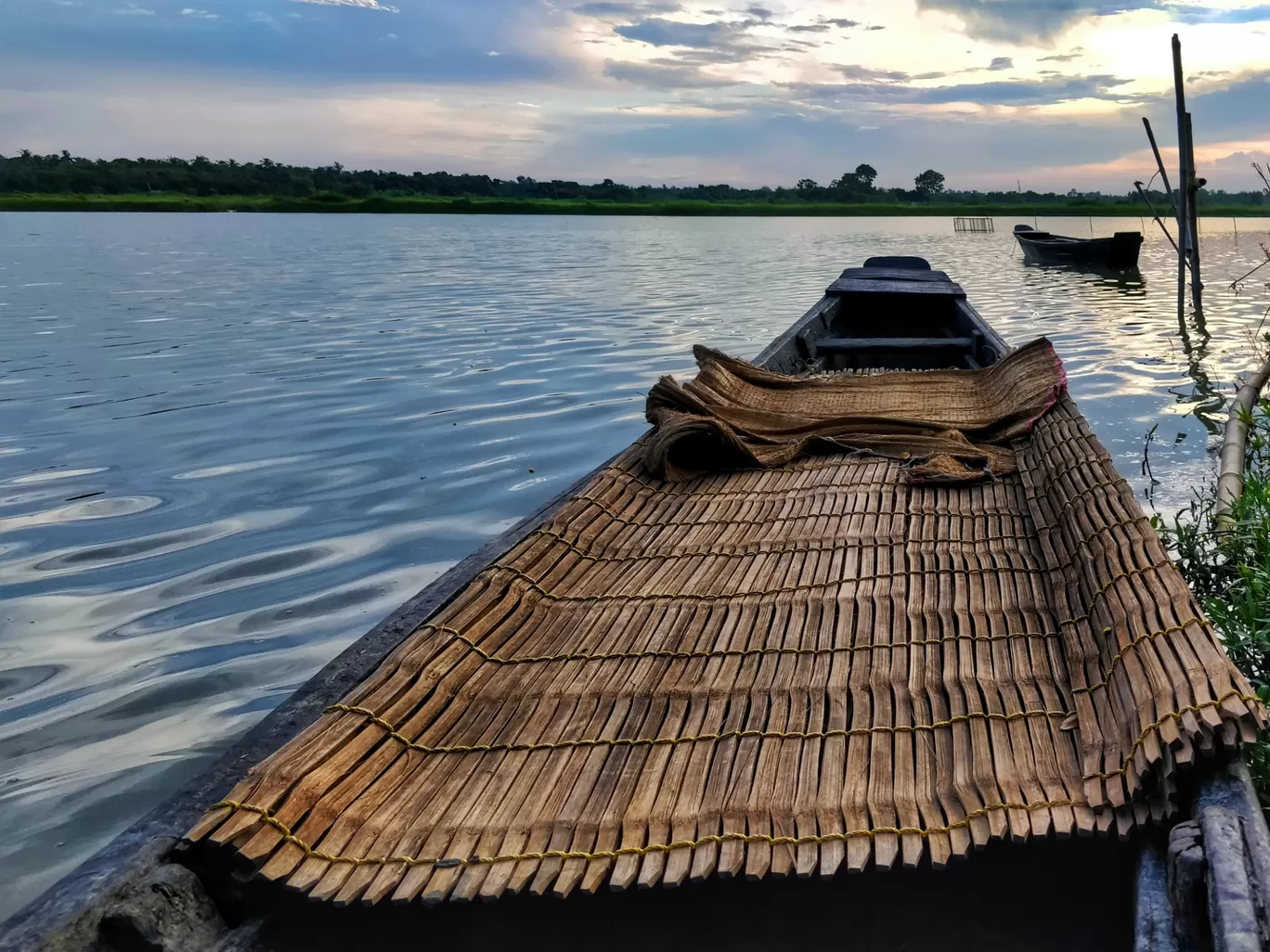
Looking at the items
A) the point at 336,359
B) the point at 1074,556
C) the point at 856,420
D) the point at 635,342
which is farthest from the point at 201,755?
the point at 635,342

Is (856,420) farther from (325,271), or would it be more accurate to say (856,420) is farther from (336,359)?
(325,271)

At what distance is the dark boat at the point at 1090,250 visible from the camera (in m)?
21.4

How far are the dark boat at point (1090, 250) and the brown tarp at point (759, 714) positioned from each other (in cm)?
2036

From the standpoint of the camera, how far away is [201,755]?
3500mm

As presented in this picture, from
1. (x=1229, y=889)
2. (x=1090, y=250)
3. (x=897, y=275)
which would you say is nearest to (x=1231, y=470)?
(x=1229, y=889)

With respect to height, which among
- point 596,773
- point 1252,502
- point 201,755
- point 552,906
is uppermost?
point 1252,502

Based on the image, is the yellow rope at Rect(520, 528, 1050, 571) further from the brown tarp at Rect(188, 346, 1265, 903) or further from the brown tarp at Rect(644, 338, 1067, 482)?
the brown tarp at Rect(644, 338, 1067, 482)

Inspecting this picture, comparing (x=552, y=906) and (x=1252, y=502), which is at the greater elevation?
(x=1252, y=502)

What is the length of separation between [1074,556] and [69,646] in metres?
4.04

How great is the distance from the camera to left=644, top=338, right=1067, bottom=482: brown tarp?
477cm

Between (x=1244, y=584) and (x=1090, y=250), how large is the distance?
21.5 meters

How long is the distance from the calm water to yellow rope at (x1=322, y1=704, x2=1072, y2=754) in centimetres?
130

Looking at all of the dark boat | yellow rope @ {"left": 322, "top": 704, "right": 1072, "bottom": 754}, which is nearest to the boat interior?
yellow rope @ {"left": 322, "top": 704, "right": 1072, "bottom": 754}

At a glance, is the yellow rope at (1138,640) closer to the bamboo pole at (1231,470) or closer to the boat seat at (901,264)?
the bamboo pole at (1231,470)
